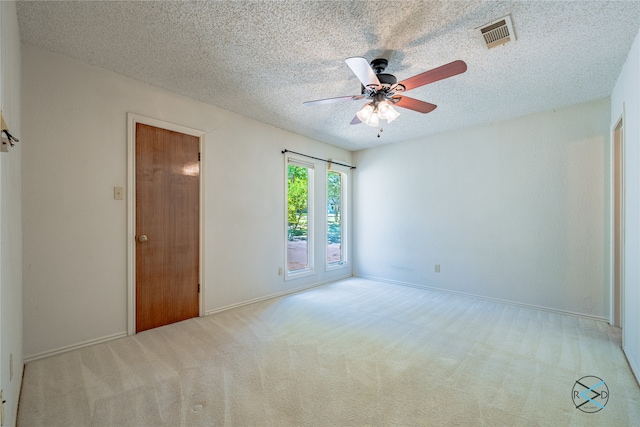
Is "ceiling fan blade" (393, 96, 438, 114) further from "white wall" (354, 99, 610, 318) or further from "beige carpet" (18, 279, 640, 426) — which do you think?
"beige carpet" (18, 279, 640, 426)

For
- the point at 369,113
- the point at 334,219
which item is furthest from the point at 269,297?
the point at 369,113

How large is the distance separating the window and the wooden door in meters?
1.73

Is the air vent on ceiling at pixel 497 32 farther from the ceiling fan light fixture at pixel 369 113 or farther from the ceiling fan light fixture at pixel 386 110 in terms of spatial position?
the ceiling fan light fixture at pixel 369 113

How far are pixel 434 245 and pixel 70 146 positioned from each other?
4.67m

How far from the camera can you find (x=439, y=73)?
6.47ft

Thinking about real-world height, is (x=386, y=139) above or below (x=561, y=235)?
above

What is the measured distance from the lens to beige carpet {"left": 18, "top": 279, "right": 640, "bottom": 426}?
1.68 metres

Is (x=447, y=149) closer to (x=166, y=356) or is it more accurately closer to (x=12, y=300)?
(x=166, y=356)

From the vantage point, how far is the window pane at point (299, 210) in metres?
4.91

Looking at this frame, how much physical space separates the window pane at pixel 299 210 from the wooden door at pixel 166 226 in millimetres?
1843

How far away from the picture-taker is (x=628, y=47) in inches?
87.4

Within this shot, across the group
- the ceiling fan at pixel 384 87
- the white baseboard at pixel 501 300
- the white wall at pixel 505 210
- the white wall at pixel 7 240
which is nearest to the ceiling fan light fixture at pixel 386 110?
the ceiling fan at pixel 384 87

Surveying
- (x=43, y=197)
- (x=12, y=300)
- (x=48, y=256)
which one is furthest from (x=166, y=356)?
(x=43, y=197)

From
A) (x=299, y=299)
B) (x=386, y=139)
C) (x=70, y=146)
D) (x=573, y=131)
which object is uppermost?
(x=386, y=139)
